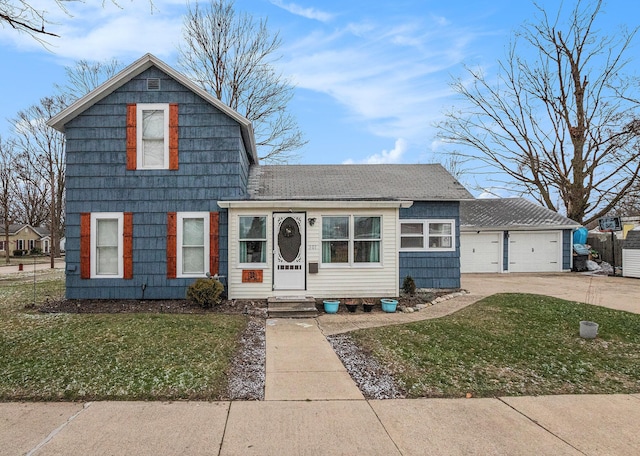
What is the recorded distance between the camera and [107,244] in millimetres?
10062

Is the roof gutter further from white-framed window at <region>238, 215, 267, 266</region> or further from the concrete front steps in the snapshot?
the concrete front steps

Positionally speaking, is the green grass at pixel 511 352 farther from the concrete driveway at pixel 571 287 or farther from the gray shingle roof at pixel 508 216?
the gray shingle roof at pixel 508 216

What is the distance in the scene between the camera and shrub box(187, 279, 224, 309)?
9.09m

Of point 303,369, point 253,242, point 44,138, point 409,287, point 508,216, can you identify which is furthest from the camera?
point 44,138

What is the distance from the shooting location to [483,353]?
5.87m

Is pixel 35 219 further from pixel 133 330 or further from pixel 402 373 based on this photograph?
pixel 402 373

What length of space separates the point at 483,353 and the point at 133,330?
5968 mm

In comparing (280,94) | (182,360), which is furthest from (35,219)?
(182,360)

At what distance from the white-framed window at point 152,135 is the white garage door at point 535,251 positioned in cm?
1500

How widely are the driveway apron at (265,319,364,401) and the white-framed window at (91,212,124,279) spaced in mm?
5102

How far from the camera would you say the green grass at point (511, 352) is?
4.69m

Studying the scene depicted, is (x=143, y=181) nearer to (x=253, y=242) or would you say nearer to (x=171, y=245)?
(x=171, y=245)

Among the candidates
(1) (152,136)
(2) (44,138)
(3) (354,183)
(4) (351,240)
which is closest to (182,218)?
(1) (152,136)

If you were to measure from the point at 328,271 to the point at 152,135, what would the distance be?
5920mm
